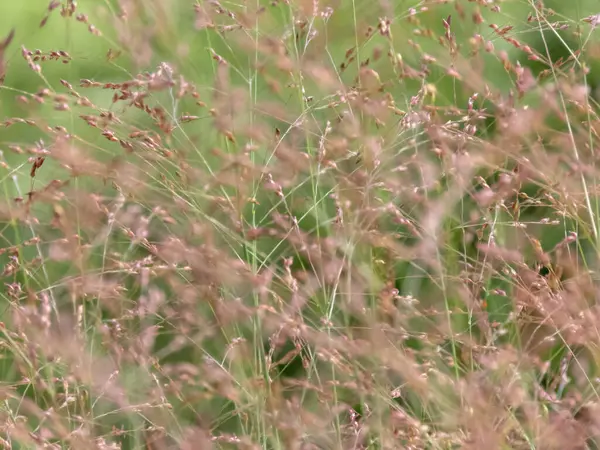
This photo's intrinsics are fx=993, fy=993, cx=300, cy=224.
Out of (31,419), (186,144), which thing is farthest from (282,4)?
(31,419)

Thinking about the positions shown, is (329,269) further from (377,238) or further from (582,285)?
(582,285)

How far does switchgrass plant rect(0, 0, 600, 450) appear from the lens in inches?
42.2

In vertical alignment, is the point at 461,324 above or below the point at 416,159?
below

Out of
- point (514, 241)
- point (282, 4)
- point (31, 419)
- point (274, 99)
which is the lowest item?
point (31, 419)

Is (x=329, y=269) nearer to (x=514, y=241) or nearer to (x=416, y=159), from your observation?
(x=416, y=159)

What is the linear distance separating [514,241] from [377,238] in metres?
0.39

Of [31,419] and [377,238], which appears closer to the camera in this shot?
[377,238]

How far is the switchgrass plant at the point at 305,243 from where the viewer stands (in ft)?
3.52

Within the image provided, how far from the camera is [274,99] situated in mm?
1718

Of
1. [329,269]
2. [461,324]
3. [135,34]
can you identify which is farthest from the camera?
[461,324]

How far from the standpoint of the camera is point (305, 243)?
1.11 m

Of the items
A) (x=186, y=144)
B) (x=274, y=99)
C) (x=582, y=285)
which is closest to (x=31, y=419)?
(x=186, y=144)

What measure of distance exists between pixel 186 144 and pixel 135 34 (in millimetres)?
349

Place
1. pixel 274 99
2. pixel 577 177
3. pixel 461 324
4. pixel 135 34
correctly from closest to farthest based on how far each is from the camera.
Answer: pixel 135 34 → pixel 577 177 → pixel 461 324 → pixel 274 99
